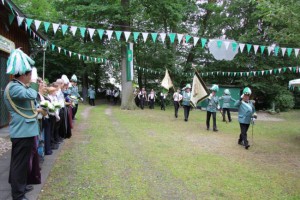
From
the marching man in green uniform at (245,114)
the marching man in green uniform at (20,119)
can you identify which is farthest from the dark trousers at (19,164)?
the marching man in green uniform at (245,114)

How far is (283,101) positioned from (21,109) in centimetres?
2406

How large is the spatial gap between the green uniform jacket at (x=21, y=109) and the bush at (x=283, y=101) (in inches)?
940

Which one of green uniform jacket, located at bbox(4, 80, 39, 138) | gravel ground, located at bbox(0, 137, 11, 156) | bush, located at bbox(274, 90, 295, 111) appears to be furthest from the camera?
bush, located at bbox(274, 90, 295, 111)

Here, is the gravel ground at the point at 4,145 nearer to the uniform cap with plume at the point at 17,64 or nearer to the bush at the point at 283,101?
the uniform cap with plume at the point at 17,64

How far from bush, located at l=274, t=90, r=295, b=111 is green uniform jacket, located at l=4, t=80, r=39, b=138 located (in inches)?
940

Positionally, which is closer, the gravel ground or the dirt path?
the dirt path

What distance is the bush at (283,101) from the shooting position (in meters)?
24.4

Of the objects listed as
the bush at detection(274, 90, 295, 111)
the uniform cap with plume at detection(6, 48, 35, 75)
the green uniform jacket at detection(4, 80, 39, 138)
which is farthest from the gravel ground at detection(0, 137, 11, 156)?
the bush at detection(274, 90, 295, 111)

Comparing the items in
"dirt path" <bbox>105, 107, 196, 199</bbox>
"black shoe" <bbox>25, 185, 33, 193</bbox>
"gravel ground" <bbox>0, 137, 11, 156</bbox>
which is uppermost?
"gravel ground" <bbox>0, 137, 11, 156</bbox>

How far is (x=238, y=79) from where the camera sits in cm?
2700

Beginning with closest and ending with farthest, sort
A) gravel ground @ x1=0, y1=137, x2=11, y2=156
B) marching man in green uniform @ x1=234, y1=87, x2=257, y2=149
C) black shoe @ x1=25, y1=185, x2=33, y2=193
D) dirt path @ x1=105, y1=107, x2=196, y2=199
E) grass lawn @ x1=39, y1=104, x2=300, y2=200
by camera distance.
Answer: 1. black shoe @ x1=25, y1=185, x2=33, y2=193
2. dirt path @ x1=105, y1=107, x2=196, y2=199
3. grass lawn @ x1=39, y1=104, x2=300, y2=200
4. gravel ground @ x1=0, y1=137, x2=11, y2=156
5. marching man in green uniform @ x1=234, y1=87, x2=257, y2=149

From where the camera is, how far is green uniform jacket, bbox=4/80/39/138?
12.1 ft

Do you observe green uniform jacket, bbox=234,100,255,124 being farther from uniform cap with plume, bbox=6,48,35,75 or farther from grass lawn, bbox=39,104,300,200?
uniform cap with plume, bbox=6,48,35,75

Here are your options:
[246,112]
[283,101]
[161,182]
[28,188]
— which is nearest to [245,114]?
[246,112]
